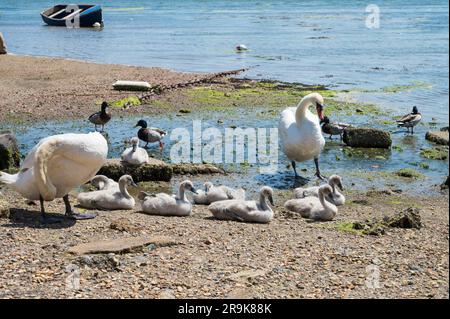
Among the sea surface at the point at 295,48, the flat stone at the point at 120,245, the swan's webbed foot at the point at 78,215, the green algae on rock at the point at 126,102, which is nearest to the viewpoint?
the flat stone at the point at 120,245

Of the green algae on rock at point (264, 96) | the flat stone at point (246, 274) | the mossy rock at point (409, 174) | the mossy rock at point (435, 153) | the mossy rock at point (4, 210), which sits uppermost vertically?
the flat stone at point (246, 274)

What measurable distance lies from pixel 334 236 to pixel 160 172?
187 inches

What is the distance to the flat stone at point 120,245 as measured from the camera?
8383 mm

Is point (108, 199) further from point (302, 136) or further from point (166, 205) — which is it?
point (302, 136)

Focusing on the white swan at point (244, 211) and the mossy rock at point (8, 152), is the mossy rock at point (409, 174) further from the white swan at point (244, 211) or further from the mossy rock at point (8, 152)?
the mossy rock at point (8, 152)

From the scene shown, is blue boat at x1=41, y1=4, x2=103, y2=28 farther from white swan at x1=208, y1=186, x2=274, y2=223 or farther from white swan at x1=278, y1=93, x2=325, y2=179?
white swan at x1=208, y1=186, x2=274, y2=223

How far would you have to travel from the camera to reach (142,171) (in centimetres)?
1376

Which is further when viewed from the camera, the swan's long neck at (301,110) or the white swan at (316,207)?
the swan's long neck at (301,110)

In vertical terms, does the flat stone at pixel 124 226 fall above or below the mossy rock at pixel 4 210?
below

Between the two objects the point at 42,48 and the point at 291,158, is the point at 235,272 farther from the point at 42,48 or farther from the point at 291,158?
the point at 42,48

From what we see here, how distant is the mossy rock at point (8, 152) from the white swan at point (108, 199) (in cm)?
328

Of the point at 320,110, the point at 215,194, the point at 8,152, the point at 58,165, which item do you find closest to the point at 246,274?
the point at 58,165

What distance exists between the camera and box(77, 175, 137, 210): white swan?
37.6 ft

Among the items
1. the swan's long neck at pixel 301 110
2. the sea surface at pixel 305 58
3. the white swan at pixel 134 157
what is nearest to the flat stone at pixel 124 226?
the white swan at pixel 134 157
